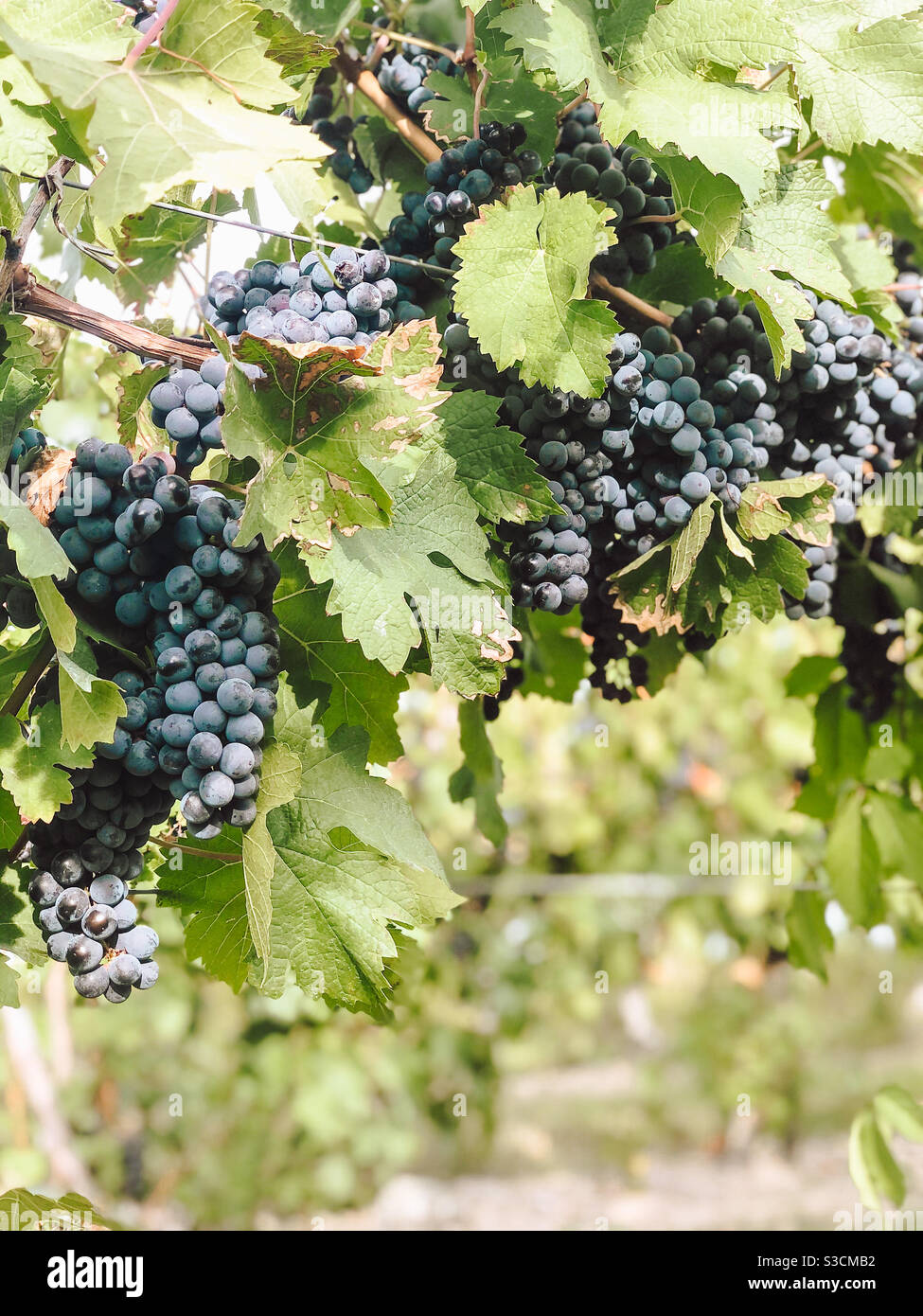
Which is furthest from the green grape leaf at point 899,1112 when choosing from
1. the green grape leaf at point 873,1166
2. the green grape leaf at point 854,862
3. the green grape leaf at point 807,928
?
the green grape leaf at point 854,862

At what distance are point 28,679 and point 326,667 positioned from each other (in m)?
0.26

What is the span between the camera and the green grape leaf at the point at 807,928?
1.98 meters

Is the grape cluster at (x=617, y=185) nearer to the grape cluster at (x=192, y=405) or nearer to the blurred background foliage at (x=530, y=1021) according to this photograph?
the grape cluster at (x=192, y=405)

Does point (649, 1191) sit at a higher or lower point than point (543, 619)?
lower

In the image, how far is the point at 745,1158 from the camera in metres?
5.51

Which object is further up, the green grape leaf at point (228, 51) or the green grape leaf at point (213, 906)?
the green grape leaf at point (228, 51)

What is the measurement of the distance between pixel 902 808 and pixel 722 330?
3.42ft

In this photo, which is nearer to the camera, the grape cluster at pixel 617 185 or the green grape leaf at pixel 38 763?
the green grape leaf at pixel 38 763

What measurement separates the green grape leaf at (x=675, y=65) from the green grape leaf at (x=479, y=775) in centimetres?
72

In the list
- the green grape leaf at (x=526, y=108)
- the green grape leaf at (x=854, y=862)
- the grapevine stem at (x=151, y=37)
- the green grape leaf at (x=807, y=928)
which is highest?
the grapevine stem at (x=151, y=37)

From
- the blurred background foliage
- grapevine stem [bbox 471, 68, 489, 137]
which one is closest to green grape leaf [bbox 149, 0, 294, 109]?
grapevine stem [bbox 471, 68, 489, 137]
